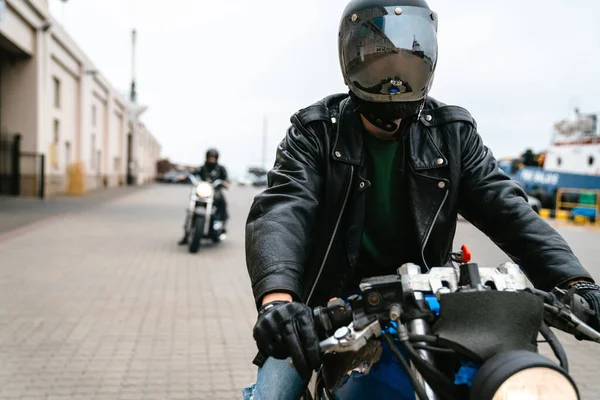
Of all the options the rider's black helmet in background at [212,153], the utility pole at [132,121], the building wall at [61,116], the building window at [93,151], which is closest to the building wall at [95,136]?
the building window at [93,151]

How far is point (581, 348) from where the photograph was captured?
539 cm

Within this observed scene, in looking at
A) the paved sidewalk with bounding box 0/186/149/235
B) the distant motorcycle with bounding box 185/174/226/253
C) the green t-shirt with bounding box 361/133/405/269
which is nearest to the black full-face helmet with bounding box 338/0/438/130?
the green t-shirt with bounding box 361/133/405/269

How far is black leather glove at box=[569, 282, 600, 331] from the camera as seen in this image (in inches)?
66.5

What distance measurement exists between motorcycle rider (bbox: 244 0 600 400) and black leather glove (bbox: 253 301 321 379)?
0.79ft

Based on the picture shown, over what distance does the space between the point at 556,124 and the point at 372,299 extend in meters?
30.6

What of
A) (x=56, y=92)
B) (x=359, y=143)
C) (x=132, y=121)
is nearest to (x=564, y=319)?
(x=359, y=143)

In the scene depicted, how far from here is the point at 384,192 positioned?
2199mm

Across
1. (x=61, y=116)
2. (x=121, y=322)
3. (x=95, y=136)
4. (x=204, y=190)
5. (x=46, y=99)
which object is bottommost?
(x=121, y=322)

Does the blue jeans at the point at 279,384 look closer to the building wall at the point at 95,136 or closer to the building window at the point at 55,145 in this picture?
the building window at the point at 55,145

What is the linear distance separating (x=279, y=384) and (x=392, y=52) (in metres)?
1.11

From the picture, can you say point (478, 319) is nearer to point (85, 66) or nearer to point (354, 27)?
point (354, 27)

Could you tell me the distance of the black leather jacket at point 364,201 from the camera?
6.64ft

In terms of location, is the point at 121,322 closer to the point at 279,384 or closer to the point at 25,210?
the point at 279,384

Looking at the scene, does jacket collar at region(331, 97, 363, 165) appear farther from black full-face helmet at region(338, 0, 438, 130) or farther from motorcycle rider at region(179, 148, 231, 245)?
motorcycle rider at region(179, 148, 231, 245)
